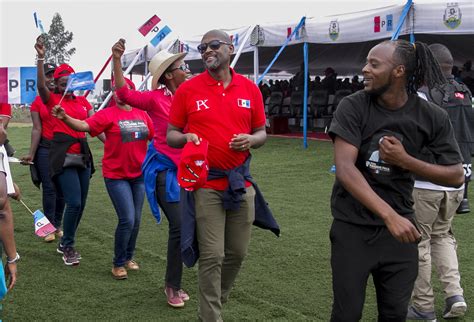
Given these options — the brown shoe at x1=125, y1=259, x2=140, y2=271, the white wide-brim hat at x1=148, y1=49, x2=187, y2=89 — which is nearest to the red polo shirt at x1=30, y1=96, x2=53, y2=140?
the brown shoe at x1=125, y1=259, x2=140, y2=271

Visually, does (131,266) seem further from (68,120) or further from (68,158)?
(68,120)

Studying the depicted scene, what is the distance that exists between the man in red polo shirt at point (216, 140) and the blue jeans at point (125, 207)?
1.44m

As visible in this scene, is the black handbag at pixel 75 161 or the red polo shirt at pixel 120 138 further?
the black handbag at pixel 75 161

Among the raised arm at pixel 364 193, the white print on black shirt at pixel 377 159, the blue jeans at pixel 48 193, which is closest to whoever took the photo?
the raised arm at pixel 364 193

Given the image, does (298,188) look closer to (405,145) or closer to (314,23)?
(314,23)

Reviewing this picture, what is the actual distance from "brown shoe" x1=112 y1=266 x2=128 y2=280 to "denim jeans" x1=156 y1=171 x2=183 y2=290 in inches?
31.6

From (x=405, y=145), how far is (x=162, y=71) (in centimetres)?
232

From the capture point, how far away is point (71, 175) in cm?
620

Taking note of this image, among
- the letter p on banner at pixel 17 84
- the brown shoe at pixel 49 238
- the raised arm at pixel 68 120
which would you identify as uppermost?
the letter p on banner at pixel 17 84

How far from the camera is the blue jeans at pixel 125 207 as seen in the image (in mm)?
5508

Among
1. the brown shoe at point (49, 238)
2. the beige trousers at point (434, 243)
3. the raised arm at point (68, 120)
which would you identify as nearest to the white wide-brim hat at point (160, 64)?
the raised arm at point (68, 120)

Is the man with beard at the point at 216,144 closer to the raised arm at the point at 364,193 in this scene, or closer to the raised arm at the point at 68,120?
the raised arm at the point at 364,193

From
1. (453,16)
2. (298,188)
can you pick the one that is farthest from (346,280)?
(453,16)

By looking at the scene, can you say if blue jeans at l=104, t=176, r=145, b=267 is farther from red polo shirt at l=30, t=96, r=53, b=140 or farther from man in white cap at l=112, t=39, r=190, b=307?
red polo shirt at l=30, t=96, r=53, b=140
